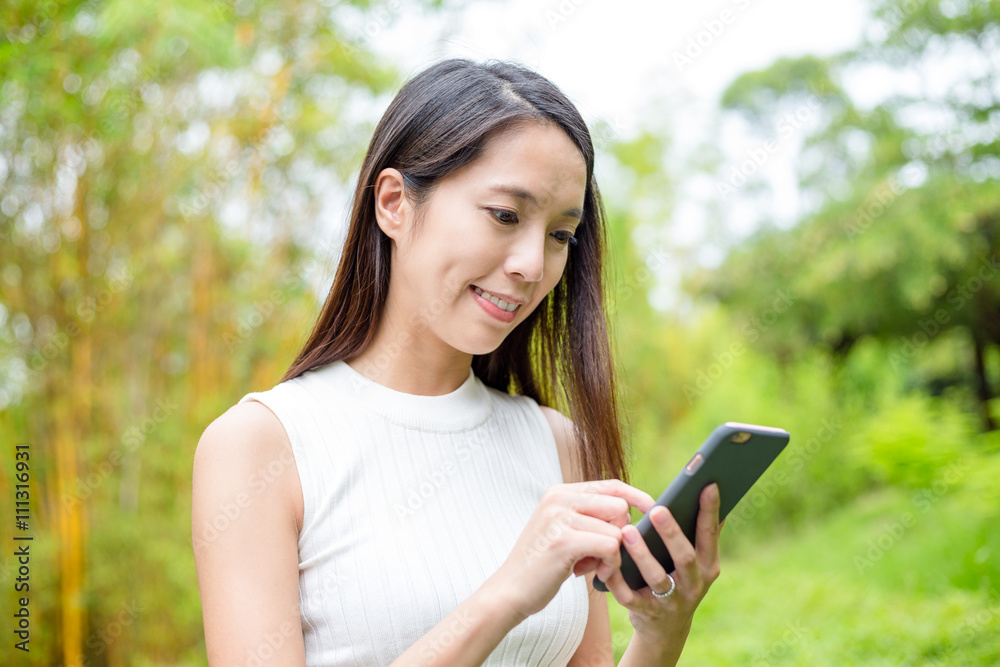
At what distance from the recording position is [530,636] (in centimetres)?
128

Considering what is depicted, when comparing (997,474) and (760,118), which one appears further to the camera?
(760,118)

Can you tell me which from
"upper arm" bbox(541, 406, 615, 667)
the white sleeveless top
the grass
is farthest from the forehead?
the grass

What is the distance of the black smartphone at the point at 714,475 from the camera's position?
1.03 meters

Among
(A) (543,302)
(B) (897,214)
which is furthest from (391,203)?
(B) (897,214)

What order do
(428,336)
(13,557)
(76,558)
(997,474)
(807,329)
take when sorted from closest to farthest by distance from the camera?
(428,336)
(13,557)
(76,558)
(997,474)
(807,329)

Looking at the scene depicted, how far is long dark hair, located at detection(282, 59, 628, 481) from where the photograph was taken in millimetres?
1310

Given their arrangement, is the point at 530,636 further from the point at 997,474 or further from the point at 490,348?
the point at 997,474

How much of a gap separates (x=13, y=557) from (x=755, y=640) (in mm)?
3593

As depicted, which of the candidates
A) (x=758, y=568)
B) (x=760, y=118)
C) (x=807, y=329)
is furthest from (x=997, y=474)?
(x=760, y=118)

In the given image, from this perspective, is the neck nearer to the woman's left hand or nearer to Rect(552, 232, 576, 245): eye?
Rect(552, 232, 576, 245): eye

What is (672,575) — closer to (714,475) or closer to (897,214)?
(714,475)

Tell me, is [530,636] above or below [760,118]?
below

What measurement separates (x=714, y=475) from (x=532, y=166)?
0.56 m

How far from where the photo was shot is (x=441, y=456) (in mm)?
1421
